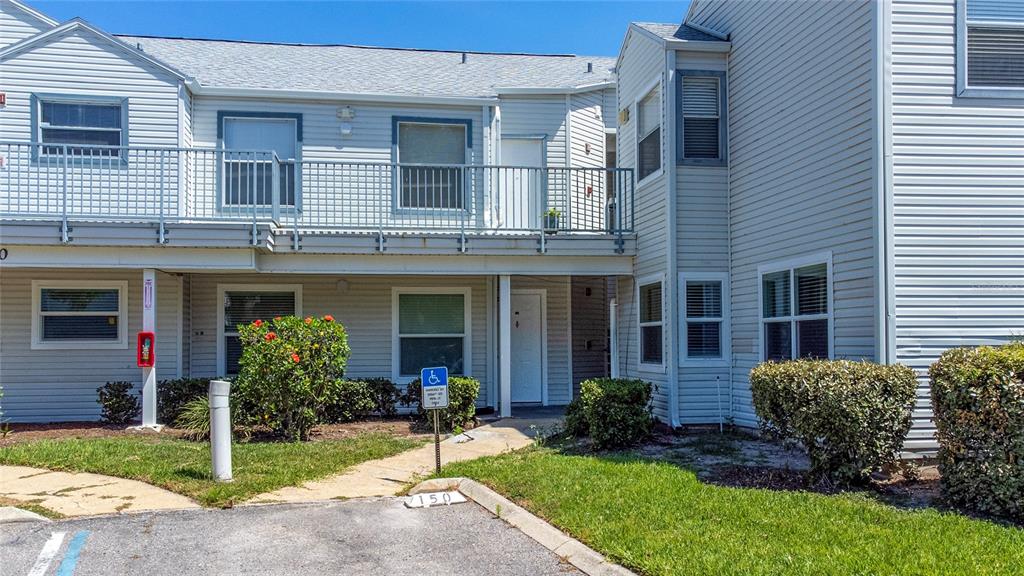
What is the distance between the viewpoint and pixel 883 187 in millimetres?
7254

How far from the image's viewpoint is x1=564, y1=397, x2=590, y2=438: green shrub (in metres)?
9.55

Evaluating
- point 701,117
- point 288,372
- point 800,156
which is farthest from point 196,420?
point 800,156

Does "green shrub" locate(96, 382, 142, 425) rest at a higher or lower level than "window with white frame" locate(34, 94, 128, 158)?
lower

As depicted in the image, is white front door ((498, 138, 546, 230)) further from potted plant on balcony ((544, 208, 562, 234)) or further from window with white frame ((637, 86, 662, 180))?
window with white frame ((637, 86, 662, 180))

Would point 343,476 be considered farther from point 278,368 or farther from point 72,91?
point 72,91

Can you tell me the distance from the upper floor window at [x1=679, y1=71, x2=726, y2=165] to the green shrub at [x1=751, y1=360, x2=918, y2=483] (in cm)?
460

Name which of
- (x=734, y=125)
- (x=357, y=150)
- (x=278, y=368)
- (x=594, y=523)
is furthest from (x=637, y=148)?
(x=594, y=523)

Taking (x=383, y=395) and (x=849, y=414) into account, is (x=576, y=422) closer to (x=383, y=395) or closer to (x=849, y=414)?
(x=383, y=395)

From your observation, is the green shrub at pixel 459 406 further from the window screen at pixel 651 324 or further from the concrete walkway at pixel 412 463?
the window screen at pixel 651 324

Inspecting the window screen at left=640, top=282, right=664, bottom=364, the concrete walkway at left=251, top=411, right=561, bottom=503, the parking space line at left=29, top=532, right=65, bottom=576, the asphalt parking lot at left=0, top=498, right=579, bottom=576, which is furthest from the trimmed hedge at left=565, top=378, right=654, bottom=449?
the parking space line at left=29, top=532, right=65, bottom=576

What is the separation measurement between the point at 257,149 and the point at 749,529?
33.6 ft

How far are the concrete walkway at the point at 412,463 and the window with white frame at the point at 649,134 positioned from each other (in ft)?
13.2

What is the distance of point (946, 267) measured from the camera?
24.0 feet

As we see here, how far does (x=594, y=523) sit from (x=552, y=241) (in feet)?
21.7
